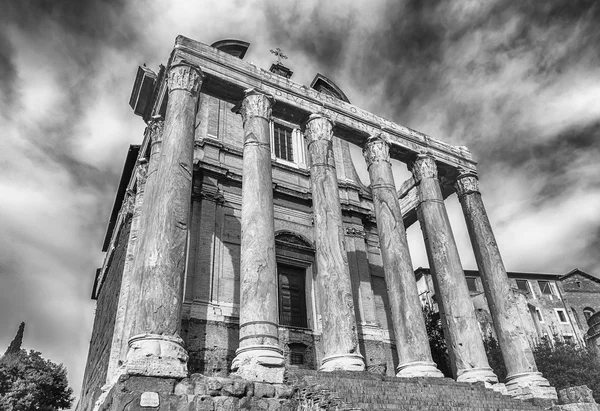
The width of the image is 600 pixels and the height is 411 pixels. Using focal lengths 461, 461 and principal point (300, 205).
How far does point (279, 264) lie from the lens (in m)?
19.0

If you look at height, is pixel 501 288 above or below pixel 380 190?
below

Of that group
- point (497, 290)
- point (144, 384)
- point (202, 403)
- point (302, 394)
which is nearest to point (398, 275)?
point (497, 290)

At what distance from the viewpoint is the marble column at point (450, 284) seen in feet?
46.7

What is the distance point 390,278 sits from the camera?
14.8 m

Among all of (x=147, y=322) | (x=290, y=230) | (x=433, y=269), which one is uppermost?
(x=290, y=230)

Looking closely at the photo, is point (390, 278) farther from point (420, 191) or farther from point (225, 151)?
point (225, 151)

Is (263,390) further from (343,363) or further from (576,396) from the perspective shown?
(576,396)

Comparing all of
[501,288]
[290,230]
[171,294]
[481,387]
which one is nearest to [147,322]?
[171,294]

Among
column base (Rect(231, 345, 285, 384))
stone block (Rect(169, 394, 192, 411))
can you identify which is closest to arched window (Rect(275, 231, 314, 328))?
column base (Rect(231, 345, 285, 384))

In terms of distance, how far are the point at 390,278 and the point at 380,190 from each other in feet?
11.0

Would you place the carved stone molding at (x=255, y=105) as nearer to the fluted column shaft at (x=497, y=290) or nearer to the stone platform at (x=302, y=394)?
the stone platform at (x=302, y=394)

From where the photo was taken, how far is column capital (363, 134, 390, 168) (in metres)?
17.3

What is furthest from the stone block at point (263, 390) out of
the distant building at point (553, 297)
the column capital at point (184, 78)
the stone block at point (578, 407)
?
the distant building at point (553, 297)

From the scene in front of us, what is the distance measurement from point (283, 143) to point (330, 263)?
11.6 m
